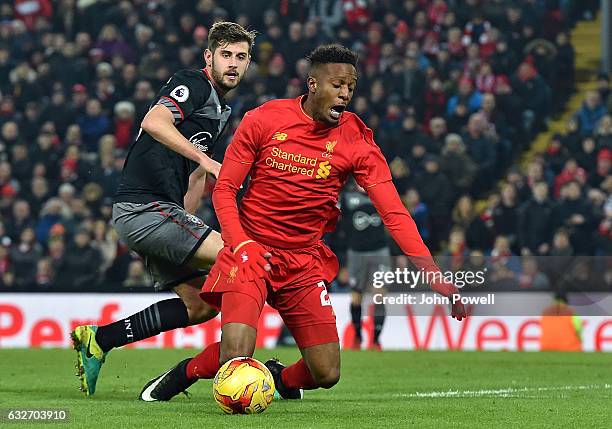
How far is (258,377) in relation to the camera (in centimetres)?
665

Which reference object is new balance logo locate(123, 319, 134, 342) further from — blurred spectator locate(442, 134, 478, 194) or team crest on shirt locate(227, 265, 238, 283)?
blurred spectator locate(442, 134, 478, 194)

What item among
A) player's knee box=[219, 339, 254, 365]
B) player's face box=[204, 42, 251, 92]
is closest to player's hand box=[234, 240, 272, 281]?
player's knee box=[219, 339, 254, 365]

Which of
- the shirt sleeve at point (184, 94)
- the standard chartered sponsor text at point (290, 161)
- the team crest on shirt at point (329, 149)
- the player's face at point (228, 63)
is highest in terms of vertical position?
the player's face at point (228, 63)

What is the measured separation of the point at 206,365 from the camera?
751 cm

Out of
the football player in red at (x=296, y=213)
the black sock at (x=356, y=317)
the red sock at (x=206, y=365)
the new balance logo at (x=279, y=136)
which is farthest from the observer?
the black sock at (x=356, y=317)

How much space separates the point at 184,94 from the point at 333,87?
1.23 metres

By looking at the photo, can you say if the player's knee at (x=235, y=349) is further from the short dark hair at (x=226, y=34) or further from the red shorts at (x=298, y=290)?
the short dark hair at (x=226, y=34)

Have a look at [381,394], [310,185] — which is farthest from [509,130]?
[310,185]

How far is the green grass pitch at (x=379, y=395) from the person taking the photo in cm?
652

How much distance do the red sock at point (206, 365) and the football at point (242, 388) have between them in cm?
77

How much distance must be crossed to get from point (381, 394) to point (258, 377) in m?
2.19

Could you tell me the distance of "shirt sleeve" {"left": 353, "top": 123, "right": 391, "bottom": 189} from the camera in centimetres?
722

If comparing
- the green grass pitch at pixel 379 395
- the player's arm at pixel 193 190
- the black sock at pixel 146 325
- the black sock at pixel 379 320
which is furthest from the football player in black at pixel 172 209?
the black sock at pixel 379 320

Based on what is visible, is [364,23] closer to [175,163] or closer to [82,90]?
[82,90]
